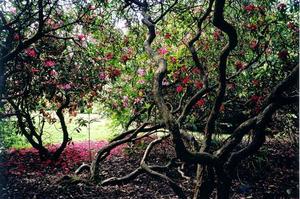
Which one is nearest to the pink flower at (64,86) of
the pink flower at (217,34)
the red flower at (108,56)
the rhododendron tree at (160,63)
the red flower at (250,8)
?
the rhododendron tree at (160,63)

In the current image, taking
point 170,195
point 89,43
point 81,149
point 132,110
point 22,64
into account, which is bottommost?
point 170,195

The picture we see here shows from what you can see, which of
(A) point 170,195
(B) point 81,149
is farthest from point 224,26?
(B) point 81,149

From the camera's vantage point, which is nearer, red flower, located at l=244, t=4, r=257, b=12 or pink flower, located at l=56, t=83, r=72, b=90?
red flower, located at l=244, t=4, r=257, b=12

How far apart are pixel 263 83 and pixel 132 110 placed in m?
3.67

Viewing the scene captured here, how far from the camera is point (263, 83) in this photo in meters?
6.72

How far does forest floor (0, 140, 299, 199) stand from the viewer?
6.11 meters

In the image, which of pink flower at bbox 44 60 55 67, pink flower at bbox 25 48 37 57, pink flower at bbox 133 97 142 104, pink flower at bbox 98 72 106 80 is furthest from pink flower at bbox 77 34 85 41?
pink flower at bbox 133 97 142 104

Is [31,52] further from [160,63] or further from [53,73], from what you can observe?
[160,63]

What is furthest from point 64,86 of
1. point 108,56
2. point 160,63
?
point 160,63

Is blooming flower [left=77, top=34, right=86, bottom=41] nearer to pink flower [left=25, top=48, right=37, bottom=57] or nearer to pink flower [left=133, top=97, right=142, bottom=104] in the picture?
pink flower [left=25, top=48, right=37, bottom=57]

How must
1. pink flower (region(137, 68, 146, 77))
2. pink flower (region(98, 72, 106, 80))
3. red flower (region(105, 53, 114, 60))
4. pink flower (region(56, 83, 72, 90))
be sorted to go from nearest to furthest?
pink flower (region(56, 83, 72, 90))
pink flower (region(98, 72, 106, 80))
red flower (region(105, 53, 114, 60))
pink flower (region(137, 68, 146, 77))

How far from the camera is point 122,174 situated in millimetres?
7469

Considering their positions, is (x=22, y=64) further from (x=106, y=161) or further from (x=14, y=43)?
(x=106, y=161)

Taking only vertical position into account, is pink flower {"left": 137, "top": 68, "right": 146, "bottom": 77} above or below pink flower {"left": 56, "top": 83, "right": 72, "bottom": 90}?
above
